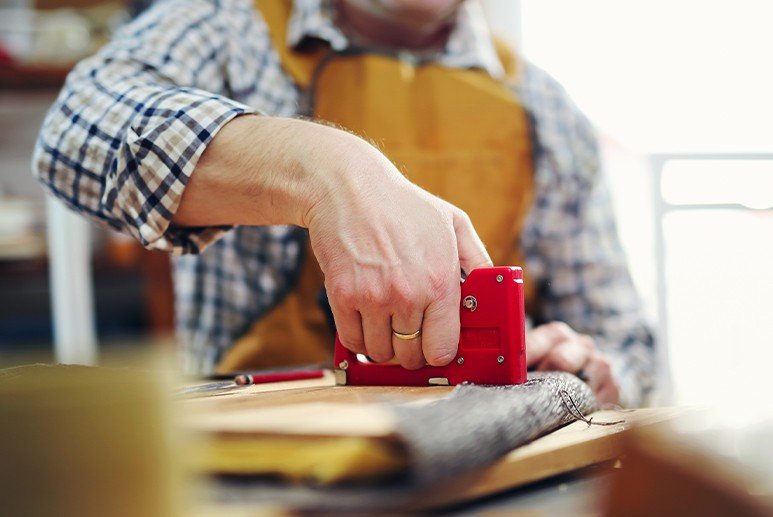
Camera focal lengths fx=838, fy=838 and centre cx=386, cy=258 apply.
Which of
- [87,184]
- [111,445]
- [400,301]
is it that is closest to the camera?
[111,445]

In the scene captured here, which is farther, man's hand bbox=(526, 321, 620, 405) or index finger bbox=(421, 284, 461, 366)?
man's hand bbox=(526, 321, 620, 405)

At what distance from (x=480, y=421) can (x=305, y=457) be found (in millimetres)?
95

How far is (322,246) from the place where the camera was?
2.05ft

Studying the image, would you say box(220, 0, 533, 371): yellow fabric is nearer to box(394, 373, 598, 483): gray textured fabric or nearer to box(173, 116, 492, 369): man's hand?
box(173, 116, 492, 369): man's hand

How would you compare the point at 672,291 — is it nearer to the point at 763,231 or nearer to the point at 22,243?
the point at 763,231

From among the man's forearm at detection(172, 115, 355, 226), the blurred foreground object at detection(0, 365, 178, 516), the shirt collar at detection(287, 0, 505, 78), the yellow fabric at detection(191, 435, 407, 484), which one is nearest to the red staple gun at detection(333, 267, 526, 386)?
the man's forearm at detection(172, 115, 355, 226)

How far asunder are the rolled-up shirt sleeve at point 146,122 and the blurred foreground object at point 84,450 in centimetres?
50

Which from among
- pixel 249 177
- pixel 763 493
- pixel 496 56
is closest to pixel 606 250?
pixel 496 56

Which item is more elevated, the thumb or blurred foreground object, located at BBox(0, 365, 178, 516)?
the thumb

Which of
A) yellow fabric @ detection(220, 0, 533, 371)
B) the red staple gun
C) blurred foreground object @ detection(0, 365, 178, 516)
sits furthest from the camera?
yellow fabric @ detection(220, 0, 533, 371)

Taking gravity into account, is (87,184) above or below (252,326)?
above

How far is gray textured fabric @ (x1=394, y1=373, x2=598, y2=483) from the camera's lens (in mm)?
331

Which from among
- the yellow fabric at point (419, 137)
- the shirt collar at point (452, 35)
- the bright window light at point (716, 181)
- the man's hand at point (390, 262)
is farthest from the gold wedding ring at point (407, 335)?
the bright window light at point (716, 181)

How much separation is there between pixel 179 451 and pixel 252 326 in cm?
88
